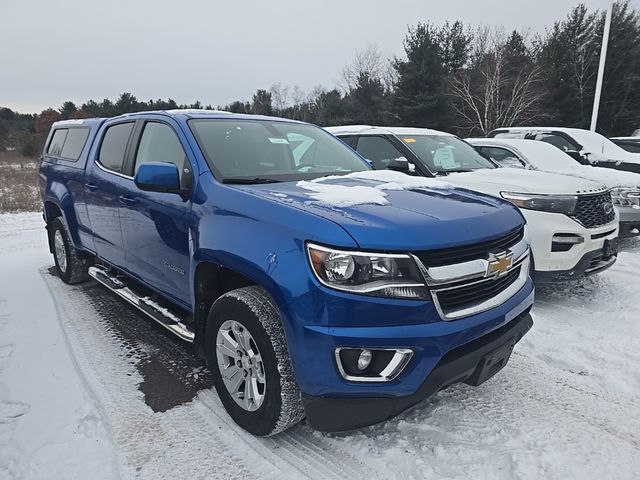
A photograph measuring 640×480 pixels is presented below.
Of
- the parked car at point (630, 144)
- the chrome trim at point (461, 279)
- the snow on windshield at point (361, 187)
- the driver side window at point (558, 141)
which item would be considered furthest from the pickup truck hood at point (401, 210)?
the parked car at point (630, 144)

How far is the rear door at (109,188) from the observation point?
12.4 feet

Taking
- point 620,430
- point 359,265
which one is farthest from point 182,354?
point 620,430

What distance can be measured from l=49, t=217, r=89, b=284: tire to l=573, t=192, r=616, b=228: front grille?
5355 millimetres

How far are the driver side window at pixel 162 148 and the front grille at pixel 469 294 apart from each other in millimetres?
1734

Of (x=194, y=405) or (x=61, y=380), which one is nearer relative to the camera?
(x=194, y=405)

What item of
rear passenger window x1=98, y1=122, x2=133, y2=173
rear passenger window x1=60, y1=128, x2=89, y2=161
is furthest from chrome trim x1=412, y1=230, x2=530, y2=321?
rear passenger window x1=60, y1=128, x2=89, y2=161

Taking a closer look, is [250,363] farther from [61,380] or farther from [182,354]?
[61,380]

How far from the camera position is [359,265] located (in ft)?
6.46

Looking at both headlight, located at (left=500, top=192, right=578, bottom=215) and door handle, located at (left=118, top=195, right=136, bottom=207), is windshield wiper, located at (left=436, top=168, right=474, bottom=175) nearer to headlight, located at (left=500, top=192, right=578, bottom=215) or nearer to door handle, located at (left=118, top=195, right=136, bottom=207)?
headlight, located at (left=500, top=192, right=578, bottom=215)

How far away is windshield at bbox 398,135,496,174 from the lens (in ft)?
18.6

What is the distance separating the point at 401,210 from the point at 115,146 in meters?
3.03

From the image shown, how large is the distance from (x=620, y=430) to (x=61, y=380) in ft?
11.8

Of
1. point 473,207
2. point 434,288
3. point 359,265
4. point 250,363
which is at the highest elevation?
point 473,207

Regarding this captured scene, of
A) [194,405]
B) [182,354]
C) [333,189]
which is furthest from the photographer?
[182,354]
